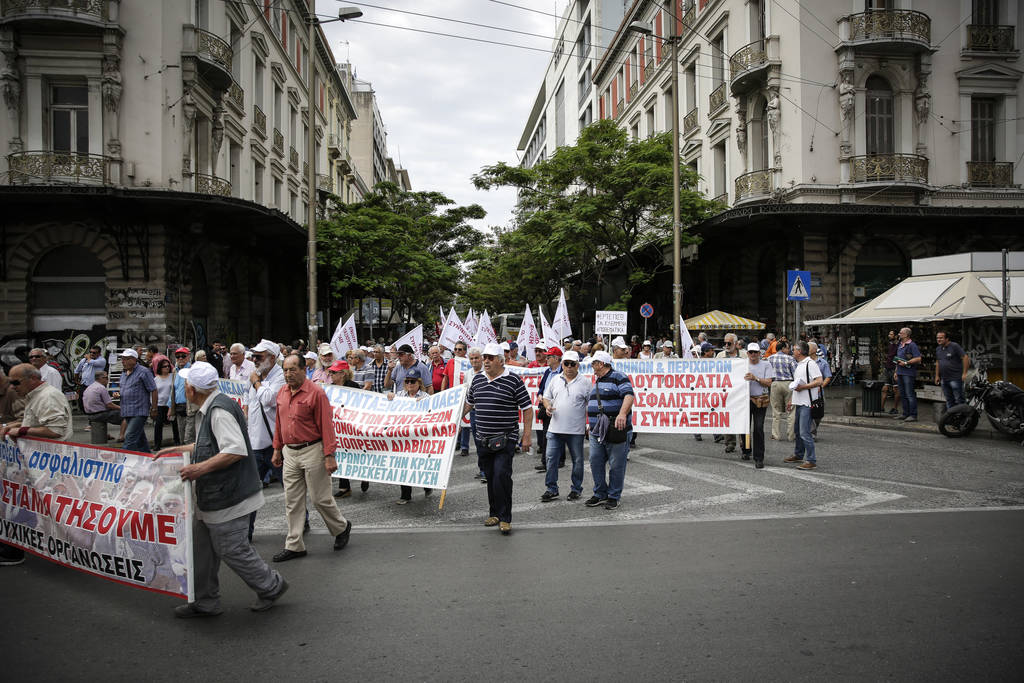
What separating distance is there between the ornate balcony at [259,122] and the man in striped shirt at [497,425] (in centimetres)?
2470

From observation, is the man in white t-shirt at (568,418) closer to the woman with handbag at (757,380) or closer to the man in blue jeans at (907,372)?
the woman with handbag at (757,380)

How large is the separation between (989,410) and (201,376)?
1269cm

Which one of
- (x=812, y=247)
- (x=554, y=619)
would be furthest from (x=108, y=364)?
(x=812, y=247)

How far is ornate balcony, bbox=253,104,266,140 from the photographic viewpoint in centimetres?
2819

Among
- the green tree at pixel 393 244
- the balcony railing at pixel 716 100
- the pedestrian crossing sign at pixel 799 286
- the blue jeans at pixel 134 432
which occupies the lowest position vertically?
the blue jeans at pixel 134 432

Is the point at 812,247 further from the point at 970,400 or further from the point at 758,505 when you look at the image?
the point at 758,505

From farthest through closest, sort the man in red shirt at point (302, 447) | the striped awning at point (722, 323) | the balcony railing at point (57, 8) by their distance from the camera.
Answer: the striped awning at point (722, 323)
the balcony railing at point (57, 8)
the man in red shirt at point (302, 447)

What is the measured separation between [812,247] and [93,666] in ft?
77.8

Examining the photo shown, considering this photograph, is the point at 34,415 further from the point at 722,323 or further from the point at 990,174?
the point at 990,174

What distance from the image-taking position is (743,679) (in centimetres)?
370

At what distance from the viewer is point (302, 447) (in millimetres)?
6102

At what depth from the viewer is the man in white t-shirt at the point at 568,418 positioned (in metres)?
7.92

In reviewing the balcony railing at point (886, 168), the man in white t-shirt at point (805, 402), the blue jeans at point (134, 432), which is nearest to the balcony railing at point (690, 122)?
the balcony railing at point (886, 168)

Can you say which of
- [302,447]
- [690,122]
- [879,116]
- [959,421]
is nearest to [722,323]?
[879,116]
